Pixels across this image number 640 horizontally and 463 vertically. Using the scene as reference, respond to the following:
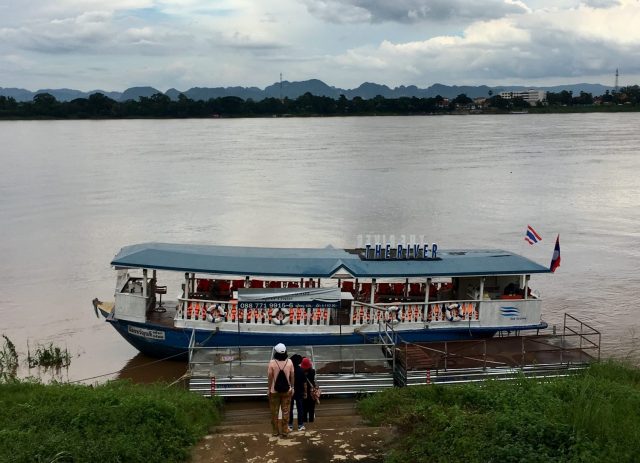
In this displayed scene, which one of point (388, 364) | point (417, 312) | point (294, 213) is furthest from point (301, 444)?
point (294, 213)

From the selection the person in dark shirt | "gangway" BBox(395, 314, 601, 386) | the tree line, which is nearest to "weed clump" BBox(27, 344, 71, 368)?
"gangway" BBox(395, 314, 601, 386)

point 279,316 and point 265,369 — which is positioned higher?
point 279,316

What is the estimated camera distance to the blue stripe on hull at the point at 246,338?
14.1 m

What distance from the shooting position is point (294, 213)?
3591cm

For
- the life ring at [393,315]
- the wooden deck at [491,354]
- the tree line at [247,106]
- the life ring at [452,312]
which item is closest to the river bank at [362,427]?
the wooden deck at [491,354]

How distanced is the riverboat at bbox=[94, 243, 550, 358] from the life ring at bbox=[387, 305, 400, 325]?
0.03 m

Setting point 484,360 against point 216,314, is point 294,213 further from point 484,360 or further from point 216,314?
point 484,360

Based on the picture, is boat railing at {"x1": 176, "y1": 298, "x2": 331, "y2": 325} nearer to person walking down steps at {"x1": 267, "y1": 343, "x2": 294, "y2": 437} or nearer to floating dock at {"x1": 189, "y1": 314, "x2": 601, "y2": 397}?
floating dock at {"x1": 189, "y1": 314, "x2": 601, "y2": 397}

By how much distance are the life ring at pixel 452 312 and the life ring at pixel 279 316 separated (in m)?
3.60

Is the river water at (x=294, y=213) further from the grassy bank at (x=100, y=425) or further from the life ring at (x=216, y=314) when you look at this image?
the grassy bank at (x=100, y=425)

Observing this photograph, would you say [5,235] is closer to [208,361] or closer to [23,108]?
[208,361]

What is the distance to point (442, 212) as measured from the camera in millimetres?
36688

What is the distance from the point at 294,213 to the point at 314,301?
21.9 m

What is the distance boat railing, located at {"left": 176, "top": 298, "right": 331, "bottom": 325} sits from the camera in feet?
46.5
